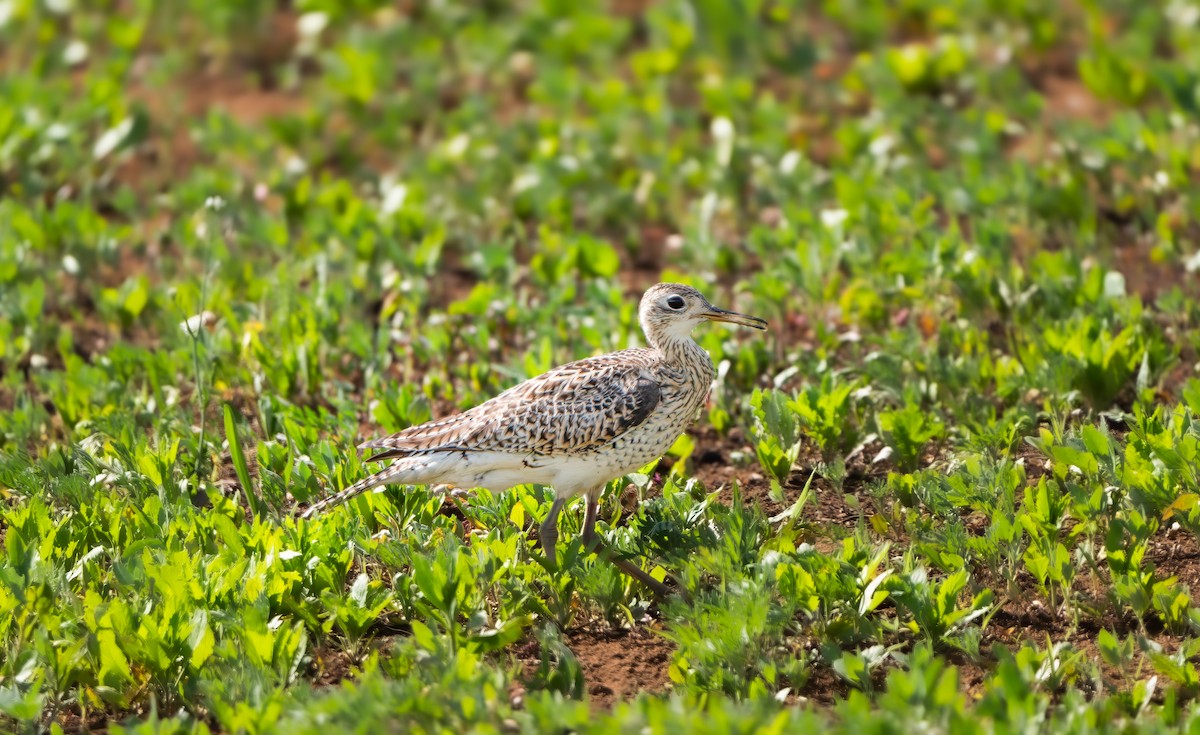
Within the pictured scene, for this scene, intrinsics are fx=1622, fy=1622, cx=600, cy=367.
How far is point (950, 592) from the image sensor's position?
21.7 feet

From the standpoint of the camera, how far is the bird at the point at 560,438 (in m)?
7.42

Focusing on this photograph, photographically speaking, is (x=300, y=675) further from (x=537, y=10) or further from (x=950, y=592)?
(x=537, y=10)

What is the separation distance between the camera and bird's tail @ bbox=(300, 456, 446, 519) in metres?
7.41

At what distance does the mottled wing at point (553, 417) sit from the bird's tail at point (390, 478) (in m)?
0.09

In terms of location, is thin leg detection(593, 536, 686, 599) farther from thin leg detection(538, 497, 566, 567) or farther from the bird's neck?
the bird's neck

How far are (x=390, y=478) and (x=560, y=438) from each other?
0.81m

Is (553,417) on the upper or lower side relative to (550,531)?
upper

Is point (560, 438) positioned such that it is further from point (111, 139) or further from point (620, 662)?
point (111, 139)

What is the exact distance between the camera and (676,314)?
314 inches

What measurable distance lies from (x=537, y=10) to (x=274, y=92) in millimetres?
2530

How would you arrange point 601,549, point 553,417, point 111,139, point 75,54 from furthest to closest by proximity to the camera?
1. point 75,54
2. point 111,139
3. point 553,417
4. point 601,549

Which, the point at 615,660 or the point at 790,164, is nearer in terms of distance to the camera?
the point at 615,660

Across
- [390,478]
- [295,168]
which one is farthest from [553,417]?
[295,168]

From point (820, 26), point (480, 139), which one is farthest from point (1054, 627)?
point (820, 26)
